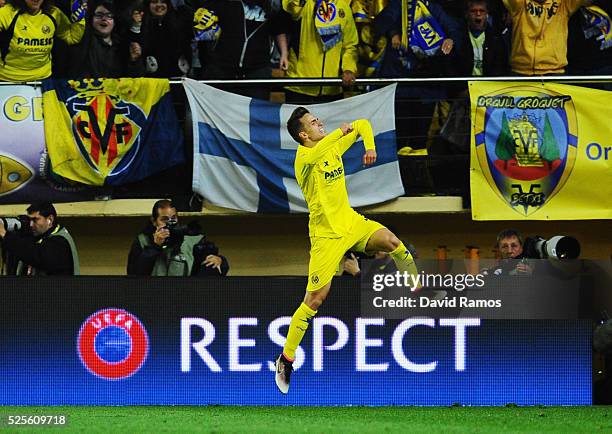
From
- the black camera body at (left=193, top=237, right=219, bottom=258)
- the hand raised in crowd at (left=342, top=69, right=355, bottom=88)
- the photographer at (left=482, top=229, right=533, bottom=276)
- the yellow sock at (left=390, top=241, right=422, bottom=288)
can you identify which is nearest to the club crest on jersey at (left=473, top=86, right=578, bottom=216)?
the hand raised in crowd at (left=342, top=69, right=355, bottom=88)

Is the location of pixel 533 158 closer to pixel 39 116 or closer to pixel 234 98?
pixel 234 98

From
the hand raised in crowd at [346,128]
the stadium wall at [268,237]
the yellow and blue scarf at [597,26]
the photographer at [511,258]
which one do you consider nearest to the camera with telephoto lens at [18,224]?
the stadium wall at [268,237]

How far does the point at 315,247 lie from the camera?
11289mm

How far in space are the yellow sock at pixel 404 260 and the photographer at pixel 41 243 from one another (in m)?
2.84

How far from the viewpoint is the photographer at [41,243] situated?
38.7ft

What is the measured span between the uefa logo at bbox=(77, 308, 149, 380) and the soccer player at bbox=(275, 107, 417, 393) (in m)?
1.20

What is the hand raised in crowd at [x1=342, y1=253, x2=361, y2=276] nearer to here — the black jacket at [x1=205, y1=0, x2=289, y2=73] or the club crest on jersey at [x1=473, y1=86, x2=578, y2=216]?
the club crest on jersey at [x1=473, y1=86, x2=578, y2=216]

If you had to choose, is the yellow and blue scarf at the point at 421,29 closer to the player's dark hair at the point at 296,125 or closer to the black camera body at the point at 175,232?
the player's dark hair at the point at 296,125

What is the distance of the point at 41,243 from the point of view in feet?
38.7

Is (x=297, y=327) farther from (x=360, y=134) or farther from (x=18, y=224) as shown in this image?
(x=18, y=224)

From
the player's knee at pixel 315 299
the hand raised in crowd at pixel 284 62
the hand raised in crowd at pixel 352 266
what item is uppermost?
the hand raised in crowd at pixel 284 62

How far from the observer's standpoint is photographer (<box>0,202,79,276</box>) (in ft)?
38.7

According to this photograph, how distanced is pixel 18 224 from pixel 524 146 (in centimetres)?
486

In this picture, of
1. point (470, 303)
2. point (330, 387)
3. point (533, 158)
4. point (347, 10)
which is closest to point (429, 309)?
point (470, 303)
